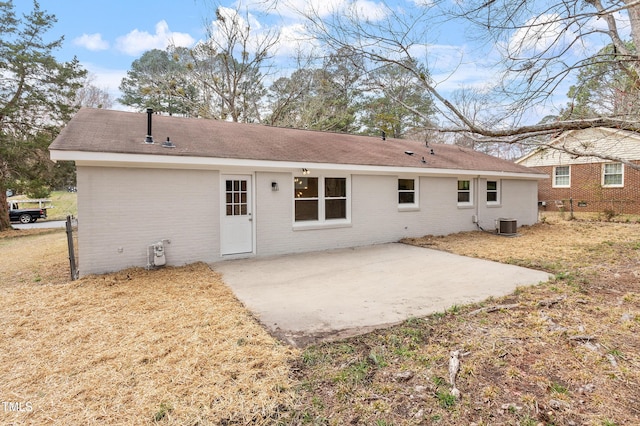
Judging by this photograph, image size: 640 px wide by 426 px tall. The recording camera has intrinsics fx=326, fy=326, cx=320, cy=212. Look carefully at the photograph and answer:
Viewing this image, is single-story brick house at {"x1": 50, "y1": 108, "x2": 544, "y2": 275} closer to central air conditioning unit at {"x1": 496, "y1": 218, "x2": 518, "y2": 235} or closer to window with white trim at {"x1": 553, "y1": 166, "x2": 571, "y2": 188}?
central air conditioning unit at {"x1": 496, "y1": 218, "x2": 518, "y2": 235}

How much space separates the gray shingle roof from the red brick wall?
27.4 ft

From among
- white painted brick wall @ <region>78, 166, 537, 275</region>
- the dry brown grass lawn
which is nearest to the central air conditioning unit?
white painted brick wall @ <region>78, 166, 537, 275</region>

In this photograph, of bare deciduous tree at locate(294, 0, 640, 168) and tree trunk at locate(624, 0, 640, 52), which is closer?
tree trunk at locate(624, 0, 640, 52)

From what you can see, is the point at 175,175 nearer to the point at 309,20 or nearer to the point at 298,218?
the point at 298,218

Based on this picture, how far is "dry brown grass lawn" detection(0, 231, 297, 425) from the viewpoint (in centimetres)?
245

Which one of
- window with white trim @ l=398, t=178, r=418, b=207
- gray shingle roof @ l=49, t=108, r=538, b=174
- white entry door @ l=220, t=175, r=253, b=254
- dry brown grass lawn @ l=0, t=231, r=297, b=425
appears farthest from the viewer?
window with white trim @ l=398, t=178, r=418, b=207

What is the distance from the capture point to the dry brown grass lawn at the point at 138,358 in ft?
8.05

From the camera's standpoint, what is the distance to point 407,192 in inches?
412

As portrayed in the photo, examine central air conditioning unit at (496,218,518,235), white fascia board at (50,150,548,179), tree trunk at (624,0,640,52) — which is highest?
A: tree trunk at (624,0,640,52)

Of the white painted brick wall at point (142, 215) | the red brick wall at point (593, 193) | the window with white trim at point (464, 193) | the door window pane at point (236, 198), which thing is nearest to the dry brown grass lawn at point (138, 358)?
the white painted brick wall at point (142, 215)

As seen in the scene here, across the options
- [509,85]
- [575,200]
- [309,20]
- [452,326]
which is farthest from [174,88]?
[575,200]

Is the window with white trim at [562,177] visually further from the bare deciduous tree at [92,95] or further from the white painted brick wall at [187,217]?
the bare deciduous tree at [92,95]

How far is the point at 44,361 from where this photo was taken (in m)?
3.16

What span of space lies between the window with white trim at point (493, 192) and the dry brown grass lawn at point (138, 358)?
36.5 ft
